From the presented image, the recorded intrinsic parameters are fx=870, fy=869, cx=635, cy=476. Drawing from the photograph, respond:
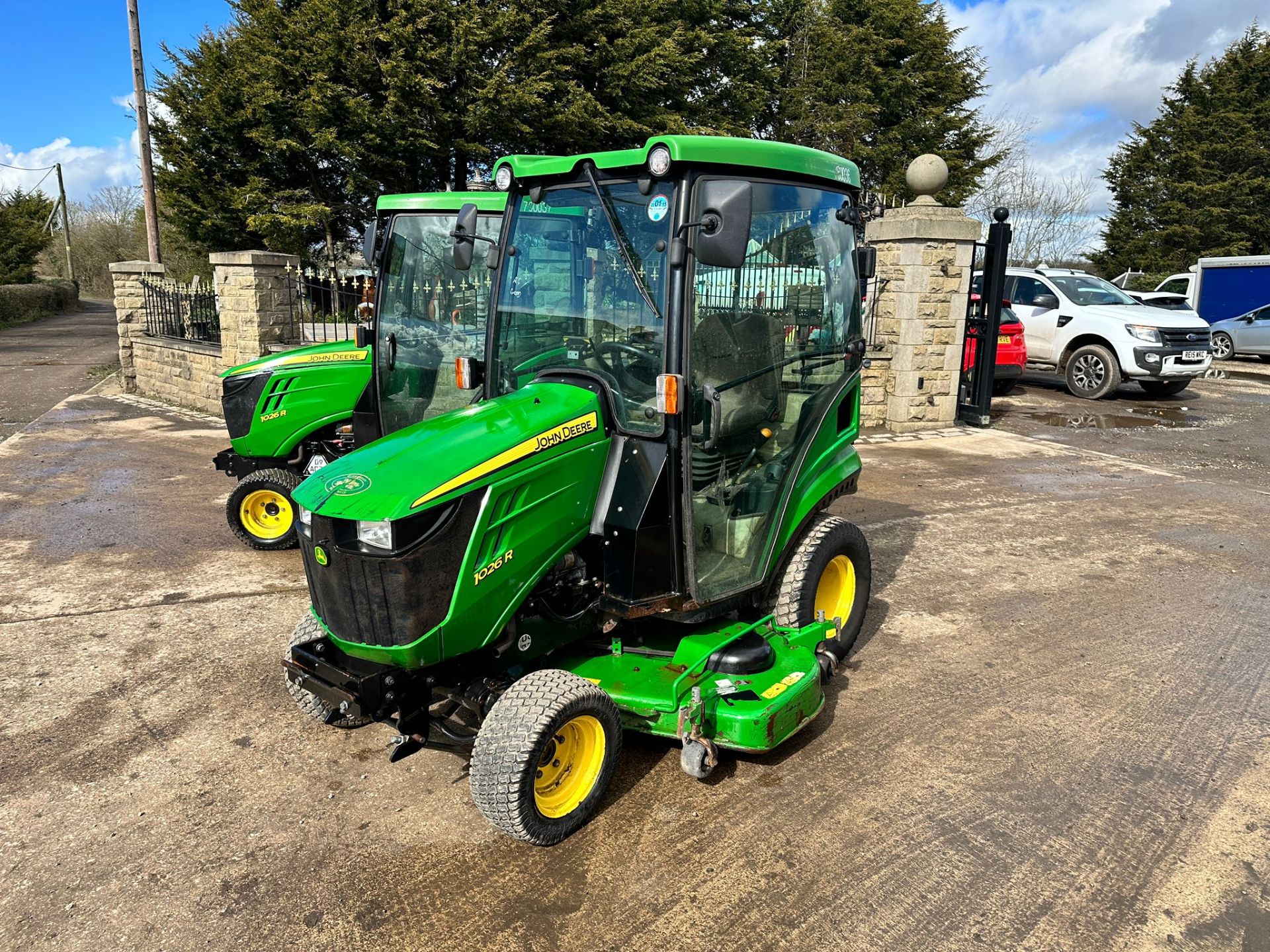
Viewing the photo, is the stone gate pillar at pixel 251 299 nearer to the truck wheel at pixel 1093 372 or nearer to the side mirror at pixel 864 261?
the side mirror at pixel 864 261

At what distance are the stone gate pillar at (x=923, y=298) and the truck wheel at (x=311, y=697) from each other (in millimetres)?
8843

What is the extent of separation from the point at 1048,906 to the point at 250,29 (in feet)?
71.6

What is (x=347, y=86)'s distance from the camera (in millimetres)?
17219

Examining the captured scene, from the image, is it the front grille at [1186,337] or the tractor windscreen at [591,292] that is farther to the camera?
the front grille at [1186,337]

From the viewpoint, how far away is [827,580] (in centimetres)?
455

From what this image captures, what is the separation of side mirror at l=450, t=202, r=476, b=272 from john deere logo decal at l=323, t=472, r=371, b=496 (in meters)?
1.23

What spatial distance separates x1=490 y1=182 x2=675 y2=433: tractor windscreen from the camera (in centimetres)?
340

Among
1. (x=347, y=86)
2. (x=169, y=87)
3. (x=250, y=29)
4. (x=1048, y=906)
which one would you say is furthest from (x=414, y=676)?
(x=169, y=87)

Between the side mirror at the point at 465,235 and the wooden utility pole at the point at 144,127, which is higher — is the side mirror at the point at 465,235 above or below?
below

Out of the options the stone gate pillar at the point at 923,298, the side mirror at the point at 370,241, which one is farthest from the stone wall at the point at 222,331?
the stone gate pillar at the point at 923,298

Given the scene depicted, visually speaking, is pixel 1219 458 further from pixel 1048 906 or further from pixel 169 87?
pixel 169 87

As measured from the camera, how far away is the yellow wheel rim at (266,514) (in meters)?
6.32

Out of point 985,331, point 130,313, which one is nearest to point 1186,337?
point 985,331

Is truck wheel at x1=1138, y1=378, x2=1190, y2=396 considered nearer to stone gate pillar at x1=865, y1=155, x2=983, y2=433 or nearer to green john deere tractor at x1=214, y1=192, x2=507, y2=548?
stone gate pillar at x1=865, y1=155, x2=983, y2=433
